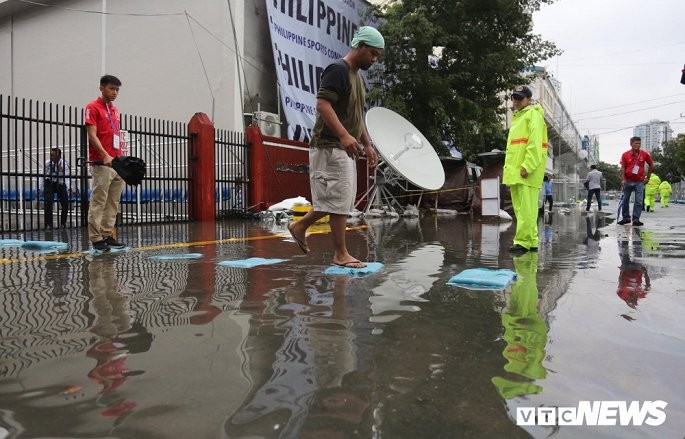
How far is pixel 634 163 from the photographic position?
33.5 ft

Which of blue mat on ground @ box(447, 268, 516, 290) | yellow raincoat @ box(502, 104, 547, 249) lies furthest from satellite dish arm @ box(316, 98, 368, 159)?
yellow raincoat @ box(502, 104, 547, 249)

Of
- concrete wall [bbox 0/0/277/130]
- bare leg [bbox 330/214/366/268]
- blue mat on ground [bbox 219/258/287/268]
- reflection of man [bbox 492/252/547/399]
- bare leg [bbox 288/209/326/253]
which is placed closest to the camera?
reflection of man [bbox 492/252/547/399]

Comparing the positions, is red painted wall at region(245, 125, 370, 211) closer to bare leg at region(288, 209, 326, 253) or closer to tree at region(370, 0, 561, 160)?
tree at region(370, 0, 561, 160)

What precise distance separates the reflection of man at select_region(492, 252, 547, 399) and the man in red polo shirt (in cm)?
416

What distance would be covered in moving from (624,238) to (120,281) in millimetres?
6783

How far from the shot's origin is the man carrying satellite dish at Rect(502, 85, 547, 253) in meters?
5.45

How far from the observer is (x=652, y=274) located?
13.4ft

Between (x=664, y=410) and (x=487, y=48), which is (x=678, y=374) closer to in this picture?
(x=664, y=410)

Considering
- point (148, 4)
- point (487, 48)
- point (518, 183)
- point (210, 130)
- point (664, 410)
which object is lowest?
point (664, 410)

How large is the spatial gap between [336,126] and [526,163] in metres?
2.65

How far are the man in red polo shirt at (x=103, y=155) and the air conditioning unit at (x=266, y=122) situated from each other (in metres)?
7.70

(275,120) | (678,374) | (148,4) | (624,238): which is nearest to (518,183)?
(624,238)

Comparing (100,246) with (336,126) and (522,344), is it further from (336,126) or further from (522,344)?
(522,344)

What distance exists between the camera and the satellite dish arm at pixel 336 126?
12.2ft
